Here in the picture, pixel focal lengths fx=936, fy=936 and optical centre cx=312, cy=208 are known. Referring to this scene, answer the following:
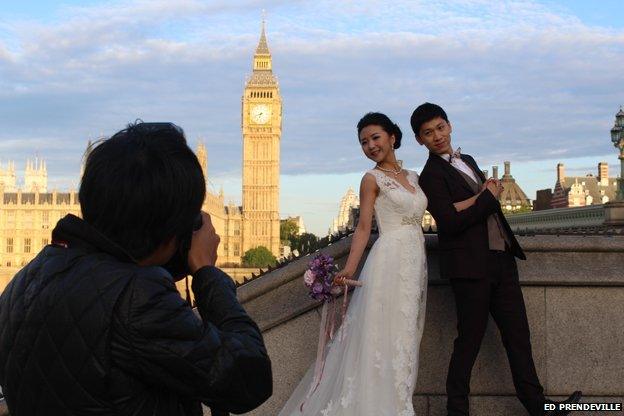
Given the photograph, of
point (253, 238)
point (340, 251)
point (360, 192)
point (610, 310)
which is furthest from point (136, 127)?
point (253, 238)

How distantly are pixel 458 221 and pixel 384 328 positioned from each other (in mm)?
613

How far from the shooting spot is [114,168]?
1649mm

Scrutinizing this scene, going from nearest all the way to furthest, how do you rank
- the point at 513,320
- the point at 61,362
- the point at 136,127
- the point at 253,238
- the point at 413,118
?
1. the point at 61,362
2. the point at 136,127
3. the point at 513,320
4. the point at 413,118
5. the point at 253,238

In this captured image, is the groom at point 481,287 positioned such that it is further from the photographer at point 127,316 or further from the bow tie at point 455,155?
the photographer at point 127,316

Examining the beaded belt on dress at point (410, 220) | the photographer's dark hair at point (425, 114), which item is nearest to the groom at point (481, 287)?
the beaded belt on dress at point (410, 220)

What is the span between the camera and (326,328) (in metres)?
4.67

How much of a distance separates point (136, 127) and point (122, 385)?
0.49 m

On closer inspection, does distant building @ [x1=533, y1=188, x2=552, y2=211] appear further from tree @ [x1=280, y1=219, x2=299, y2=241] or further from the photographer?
the photographer

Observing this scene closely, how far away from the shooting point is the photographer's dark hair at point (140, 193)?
1627 millimetres

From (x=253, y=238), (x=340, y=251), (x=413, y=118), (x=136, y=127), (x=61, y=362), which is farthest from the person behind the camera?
(x=253, y=238)

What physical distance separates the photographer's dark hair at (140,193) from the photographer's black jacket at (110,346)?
35mm

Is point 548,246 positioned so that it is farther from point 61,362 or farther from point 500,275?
point 61,362

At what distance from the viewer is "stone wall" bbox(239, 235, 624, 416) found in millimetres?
4906

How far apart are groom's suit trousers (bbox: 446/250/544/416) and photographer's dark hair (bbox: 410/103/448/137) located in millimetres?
739
